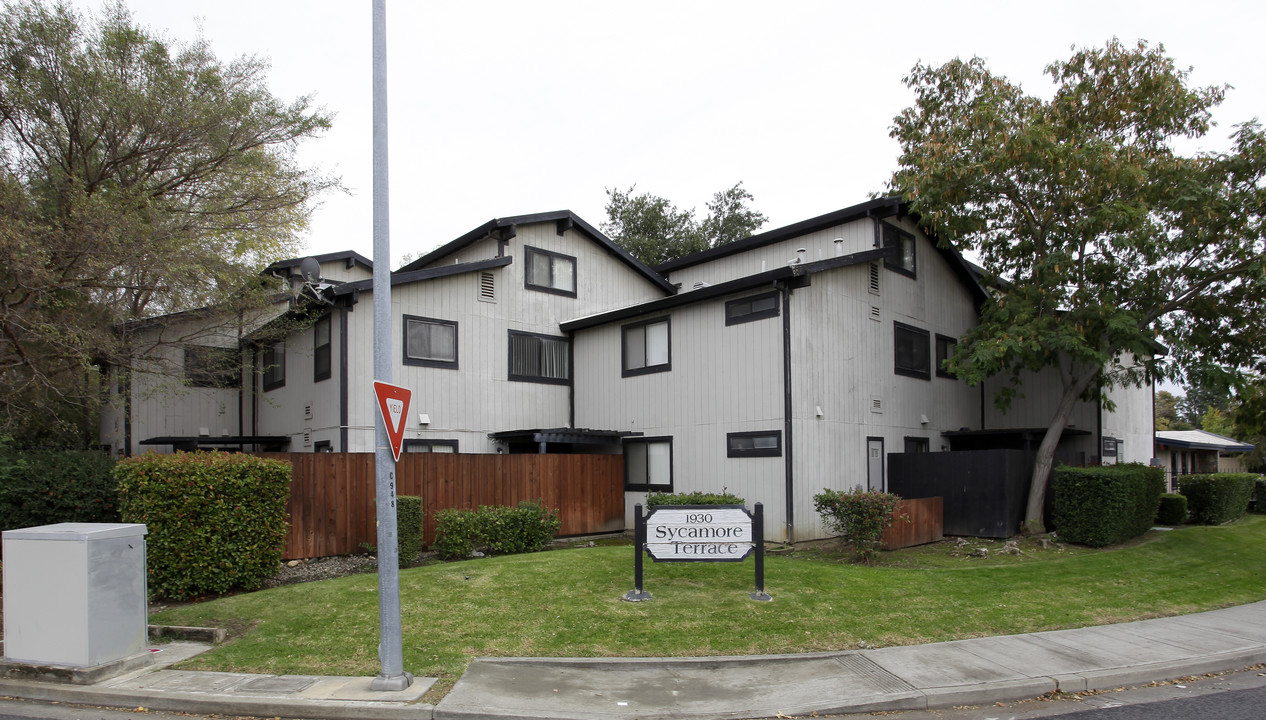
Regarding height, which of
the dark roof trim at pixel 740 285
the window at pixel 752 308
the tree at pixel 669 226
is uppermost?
the tree at pixel 669 226

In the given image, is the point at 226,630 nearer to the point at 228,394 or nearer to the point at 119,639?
the point at 119,639

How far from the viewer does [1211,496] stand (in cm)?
2136

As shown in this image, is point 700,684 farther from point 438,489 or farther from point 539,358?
point 539,358

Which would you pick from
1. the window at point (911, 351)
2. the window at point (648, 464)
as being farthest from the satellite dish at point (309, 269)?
the window at point (911, 351)

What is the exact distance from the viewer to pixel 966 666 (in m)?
8.10

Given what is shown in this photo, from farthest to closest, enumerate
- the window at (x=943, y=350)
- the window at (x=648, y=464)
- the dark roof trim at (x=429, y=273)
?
the window at (x=943, y=350) → the window at (x=648, y=464) → the dark roof trim at (x=429, y=273)

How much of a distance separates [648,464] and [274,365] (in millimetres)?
9653

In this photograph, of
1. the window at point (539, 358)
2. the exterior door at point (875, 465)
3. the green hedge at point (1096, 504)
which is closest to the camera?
the green hedge at point (1096, 504)

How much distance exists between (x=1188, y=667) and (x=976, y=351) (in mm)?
9194

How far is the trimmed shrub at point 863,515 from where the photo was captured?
1355 cm

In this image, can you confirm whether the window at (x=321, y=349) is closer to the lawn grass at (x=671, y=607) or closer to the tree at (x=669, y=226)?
the lawn grass at (x=671, y=607)

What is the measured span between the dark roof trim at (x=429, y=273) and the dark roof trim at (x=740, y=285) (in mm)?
2687

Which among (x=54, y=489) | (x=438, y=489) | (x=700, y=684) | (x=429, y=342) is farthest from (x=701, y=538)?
(x=429, y=342)

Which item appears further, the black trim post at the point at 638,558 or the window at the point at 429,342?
the window at the point at 429,342
